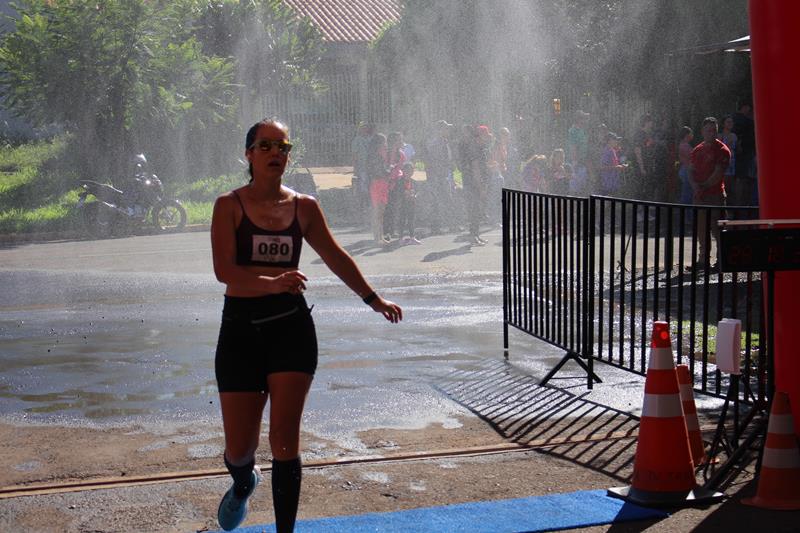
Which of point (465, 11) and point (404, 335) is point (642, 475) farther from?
point (465, 11)

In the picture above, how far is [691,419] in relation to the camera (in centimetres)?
592

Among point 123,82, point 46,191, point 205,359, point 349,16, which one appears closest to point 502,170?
point 123,82

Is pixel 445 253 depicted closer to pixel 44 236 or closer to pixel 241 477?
pixel 44 236

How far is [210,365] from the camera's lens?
8.97 metres

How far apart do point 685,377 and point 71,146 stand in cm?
2395

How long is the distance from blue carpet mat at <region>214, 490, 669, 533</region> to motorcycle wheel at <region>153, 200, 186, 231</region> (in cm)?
1771

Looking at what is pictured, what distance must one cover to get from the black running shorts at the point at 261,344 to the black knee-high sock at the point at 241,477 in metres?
0.33

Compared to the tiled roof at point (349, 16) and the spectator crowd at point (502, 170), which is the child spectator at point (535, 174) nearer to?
the spectator crowd at point (502, 170)

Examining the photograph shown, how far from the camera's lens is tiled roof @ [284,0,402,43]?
45500 mm

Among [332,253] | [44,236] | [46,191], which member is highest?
[46,191]

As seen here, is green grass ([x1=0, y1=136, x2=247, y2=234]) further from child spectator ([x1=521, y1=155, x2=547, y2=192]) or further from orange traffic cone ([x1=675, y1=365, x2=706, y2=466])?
orange traffic cone ([x1=675, y1=365, x2=706, y2=466])

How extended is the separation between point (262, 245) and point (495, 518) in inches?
64.1

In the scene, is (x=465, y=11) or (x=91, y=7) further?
(x=465, y=11)

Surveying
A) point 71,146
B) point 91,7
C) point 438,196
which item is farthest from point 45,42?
point 438,196
